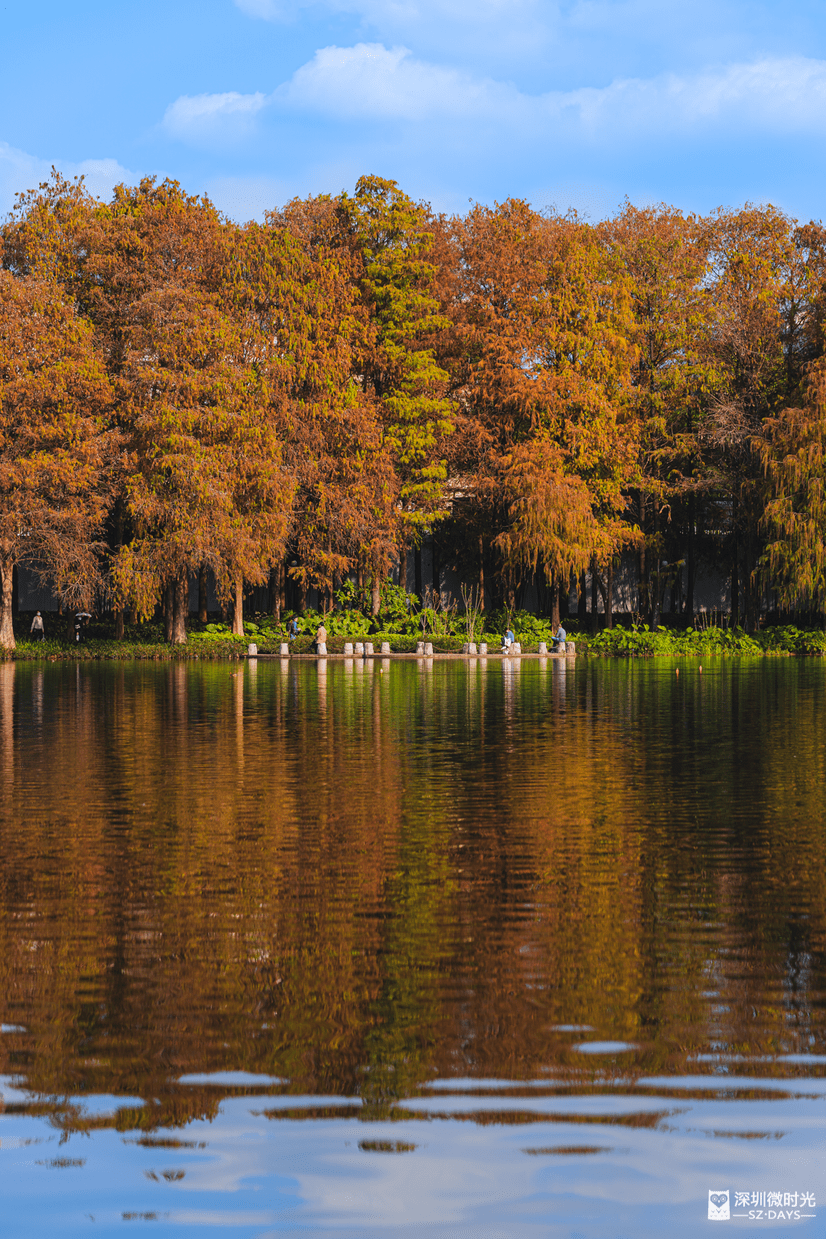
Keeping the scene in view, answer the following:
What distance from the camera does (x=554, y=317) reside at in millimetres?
57062

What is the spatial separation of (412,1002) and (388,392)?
52.1 meters

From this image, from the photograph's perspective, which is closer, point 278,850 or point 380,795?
point 278,850

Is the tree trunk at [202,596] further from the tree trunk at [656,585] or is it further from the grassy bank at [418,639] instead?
the tree trunk at [656,585]

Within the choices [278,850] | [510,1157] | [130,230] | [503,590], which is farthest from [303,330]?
[510,1157]

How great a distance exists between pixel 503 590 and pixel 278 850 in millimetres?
53782

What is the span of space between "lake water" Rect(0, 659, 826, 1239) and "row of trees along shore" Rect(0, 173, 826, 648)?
3433 cm

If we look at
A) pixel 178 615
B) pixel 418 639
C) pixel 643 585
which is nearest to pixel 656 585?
pixel 643 585

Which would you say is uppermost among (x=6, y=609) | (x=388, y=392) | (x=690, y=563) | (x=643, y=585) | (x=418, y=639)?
(x=388, y=392)

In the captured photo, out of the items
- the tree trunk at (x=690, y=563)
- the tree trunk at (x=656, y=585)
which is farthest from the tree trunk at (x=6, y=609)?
the tree trunk at (x=690, y=563)

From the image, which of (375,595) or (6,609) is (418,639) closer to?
(375,595)

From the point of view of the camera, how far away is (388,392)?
5719cm

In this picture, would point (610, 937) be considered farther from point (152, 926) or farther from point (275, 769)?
point (275, 769)

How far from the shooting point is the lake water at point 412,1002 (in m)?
4.42

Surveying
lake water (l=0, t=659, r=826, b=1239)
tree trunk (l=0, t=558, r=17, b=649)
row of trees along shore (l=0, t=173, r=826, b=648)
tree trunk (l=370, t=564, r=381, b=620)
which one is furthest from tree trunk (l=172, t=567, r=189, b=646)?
lake water (l=0, t=659, r=826, b=1239)
